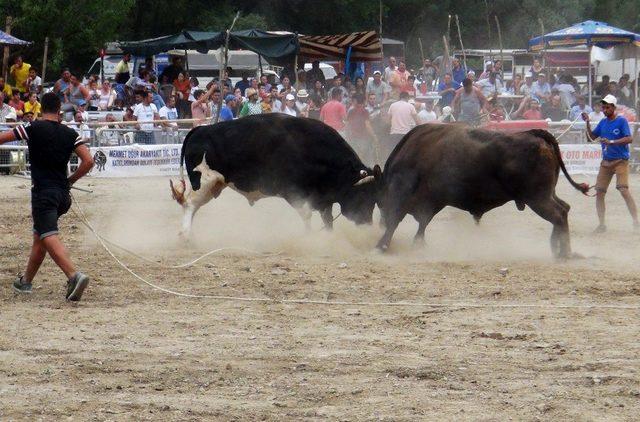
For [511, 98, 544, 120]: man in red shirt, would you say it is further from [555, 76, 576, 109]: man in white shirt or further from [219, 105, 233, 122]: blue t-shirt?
[219, 105, 233, 122]: blue t-shirt

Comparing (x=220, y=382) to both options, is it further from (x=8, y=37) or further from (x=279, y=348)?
(x=8, y=37)

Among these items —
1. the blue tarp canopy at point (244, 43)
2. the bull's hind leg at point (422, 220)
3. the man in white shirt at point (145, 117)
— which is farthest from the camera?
the blue tarp canopy at point (244, 43)

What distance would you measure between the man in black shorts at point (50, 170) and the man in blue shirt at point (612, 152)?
23.6ft

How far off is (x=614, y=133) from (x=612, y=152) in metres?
0.28

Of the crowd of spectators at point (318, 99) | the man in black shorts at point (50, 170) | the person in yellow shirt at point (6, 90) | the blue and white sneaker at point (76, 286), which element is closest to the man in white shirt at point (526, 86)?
the crowd of spectators at point (318, 99)

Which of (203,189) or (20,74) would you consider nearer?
(203,189)

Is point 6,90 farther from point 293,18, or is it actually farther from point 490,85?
point 293,18

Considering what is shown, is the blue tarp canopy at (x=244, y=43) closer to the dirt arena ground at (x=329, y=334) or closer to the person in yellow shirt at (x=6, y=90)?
the person in yellow shirt at (x=6, y=90)

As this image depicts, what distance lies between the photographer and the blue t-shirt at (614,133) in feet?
49.2

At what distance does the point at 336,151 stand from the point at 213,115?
11.2 meters

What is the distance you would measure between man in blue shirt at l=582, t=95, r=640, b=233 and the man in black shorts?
23.6ft

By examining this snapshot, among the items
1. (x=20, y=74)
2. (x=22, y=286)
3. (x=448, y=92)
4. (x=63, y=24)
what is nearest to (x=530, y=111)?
(x=448, y=92)

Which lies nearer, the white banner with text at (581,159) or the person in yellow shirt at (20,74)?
the white banner with text at (581,159)

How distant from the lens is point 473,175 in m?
12.5
